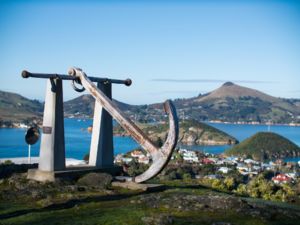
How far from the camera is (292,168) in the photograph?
95.4 m

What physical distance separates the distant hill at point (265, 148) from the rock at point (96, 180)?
4092 inches

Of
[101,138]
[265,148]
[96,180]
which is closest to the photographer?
[96,180]

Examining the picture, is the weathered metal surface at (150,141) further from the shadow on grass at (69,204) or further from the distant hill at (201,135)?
the distant hill at (201,135)

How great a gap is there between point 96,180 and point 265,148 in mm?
118163

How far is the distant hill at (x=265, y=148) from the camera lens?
119m

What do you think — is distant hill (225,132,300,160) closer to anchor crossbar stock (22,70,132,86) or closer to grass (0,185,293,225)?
anchor crossbar stock (22,70,132,86)

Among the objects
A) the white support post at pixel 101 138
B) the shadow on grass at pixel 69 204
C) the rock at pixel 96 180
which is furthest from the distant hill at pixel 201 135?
the shadow on grass at pixel 69 204

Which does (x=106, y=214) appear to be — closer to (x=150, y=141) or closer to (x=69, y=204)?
(x=69, y=204)

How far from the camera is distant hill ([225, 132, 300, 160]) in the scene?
119 metres

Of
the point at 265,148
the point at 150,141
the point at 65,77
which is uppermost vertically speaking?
the point at 65,77

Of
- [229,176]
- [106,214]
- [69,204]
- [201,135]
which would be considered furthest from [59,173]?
[201,135]

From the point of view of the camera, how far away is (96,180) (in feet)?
43.5

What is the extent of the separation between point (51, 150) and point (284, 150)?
122 meters

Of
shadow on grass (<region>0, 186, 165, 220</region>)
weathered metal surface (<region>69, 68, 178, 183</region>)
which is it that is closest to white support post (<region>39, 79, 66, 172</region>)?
weathered metal surface (<region>69, 68, 178, 183</region>)
